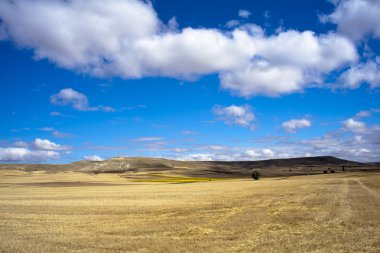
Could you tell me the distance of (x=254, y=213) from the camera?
25.1 meters

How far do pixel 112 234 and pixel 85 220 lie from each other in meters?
5.57

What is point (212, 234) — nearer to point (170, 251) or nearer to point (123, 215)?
point (170, 251)

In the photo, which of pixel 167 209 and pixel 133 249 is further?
pixel 167 209

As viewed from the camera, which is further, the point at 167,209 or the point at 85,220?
the point at 167,209

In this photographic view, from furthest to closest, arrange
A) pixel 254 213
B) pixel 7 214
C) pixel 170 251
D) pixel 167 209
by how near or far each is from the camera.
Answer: pixel 167 209
pixel 7 214
pixel 254 213
pixel 170 251

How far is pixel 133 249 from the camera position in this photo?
15359 millimetres

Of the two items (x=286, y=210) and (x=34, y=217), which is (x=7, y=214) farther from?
(x=286, y=210)

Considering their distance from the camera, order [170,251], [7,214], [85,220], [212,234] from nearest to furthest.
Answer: [170,251] → [212,234] → [85,220] → [7,214]

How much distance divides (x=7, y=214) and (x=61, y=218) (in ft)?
17.3

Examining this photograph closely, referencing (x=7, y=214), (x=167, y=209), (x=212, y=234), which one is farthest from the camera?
(x=167, y=209)

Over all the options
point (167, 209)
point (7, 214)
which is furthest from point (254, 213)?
point (7, 214)

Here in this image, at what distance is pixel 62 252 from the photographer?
49.0 feet

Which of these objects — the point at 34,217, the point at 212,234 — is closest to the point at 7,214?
the point at 34,217

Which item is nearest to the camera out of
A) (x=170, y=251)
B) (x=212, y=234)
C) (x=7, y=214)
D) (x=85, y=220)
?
(x=170, y=251)
